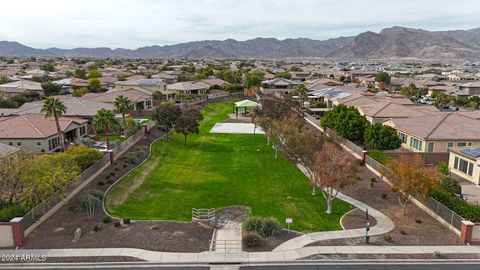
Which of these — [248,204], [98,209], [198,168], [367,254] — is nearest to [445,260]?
[367,254]

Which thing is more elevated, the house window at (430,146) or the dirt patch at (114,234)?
the house window at (430,146)

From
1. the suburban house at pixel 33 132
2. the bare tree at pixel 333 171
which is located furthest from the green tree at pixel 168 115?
the bare tree at pixel 333 171

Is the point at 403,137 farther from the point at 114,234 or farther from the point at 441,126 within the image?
the point at 114,234

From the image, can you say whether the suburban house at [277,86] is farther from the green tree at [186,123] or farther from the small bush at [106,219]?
the small bush at [106,219]

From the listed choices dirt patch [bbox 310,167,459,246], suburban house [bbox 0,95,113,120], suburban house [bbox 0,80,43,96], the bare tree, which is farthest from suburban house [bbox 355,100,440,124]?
suburban house [bbox 0,80,43,96]

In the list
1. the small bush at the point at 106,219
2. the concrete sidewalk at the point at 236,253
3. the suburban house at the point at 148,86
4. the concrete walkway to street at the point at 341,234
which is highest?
the suburban house at the point at 148,86

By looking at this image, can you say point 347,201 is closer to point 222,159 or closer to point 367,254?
point 367,254

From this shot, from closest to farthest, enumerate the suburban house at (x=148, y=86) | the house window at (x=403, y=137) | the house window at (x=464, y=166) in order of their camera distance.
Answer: the house window at (x=464, y=166), the house window at (x=403, y=137), the suburban house at (x=148, y=86)
